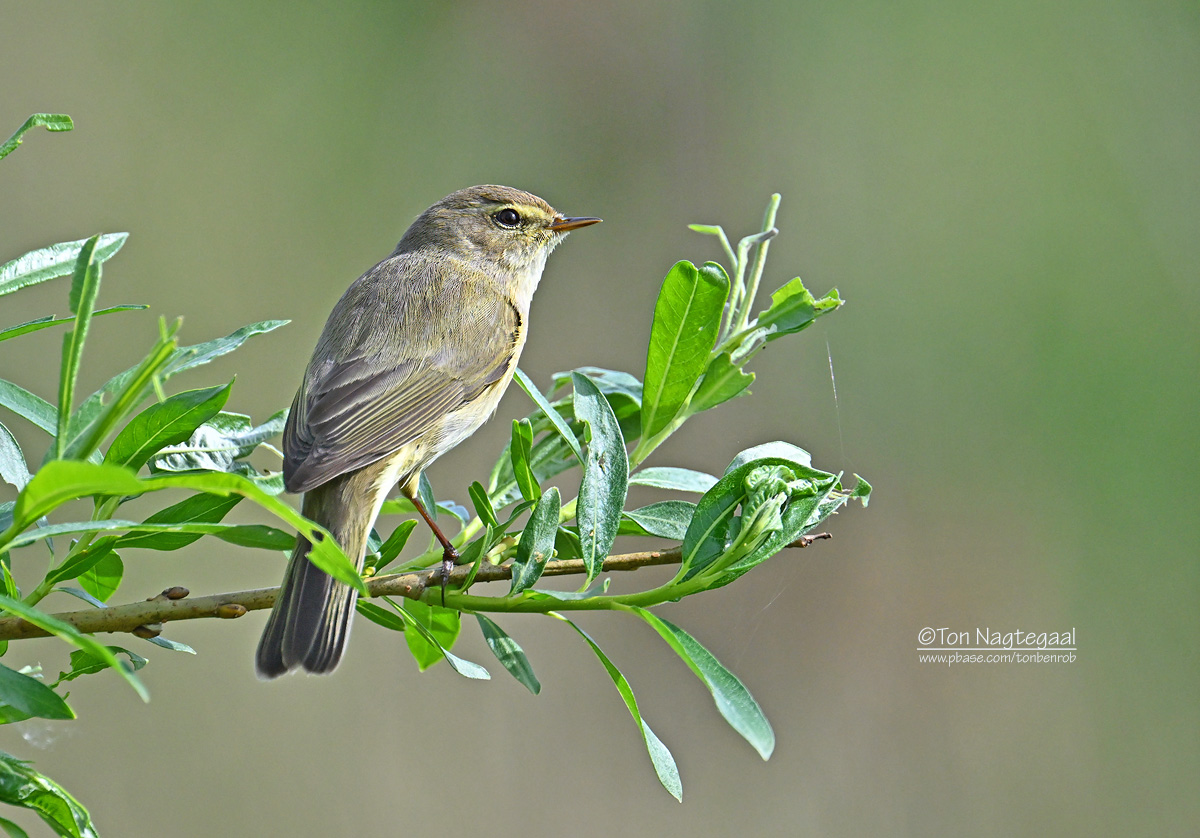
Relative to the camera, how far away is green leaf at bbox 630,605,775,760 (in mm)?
1377

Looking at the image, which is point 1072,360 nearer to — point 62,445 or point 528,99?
point 528,99

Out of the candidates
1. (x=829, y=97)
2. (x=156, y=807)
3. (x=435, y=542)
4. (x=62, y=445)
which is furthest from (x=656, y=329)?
(x=829, y=97)

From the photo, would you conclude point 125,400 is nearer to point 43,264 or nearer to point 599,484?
point 43,264

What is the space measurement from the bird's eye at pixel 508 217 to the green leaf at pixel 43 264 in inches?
93.6

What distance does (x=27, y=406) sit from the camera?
5.27 ft

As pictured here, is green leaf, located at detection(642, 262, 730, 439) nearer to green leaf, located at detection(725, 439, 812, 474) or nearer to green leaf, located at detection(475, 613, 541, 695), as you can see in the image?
green leaf, located at detection(725, 439, 812, 474)

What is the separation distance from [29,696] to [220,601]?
355 millimetres

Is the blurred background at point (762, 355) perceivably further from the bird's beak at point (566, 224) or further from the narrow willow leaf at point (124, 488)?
the narrow willow leaf at point (124, 488)

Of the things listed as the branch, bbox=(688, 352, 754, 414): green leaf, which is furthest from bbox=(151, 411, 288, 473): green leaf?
bbox=(688, 352, 754, 414): green leaf

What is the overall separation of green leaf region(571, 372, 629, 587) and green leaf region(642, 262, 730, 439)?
0.45 ft

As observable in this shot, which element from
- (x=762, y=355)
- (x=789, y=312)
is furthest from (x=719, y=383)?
(x=762, y=355)

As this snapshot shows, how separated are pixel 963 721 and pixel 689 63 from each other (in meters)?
4.77

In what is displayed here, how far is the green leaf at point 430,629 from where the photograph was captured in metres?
1.92

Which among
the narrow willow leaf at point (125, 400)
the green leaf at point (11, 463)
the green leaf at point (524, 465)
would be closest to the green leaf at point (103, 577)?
the green leaf at point (11, 463)
